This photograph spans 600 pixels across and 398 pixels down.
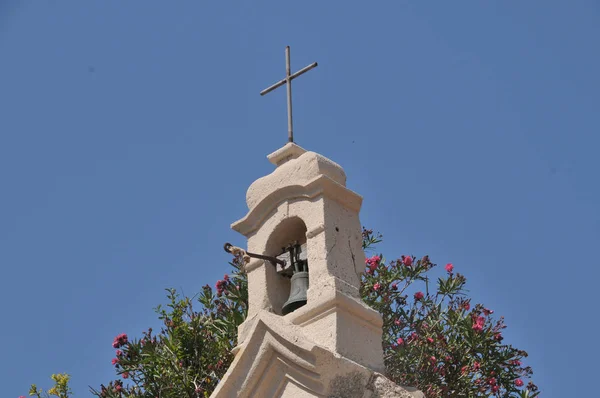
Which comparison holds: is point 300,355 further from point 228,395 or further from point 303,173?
point 303,173

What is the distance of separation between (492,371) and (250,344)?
404 centimetres

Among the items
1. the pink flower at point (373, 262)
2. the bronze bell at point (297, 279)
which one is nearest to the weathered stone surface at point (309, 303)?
the bronze bell at point (297, 279)

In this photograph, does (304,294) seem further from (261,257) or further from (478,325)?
(478,325)

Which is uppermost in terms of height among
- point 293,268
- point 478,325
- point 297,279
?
point 478,325

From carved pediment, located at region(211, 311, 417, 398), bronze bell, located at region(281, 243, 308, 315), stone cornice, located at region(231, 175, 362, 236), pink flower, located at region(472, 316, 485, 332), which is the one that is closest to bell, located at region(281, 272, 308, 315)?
bronze bell, located at region(281, 243, 308, 315)

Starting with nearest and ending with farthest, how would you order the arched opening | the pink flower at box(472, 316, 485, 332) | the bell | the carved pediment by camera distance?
the carved pediment → the bell → the arched opening → the pink flower at box(472, 316, 485, 332)

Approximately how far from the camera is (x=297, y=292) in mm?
8852

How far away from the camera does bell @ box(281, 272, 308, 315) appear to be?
346 inches

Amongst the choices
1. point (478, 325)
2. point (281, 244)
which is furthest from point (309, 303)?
point (478, 325)

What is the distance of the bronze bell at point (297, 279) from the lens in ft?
28.9

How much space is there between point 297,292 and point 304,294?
0.09 m

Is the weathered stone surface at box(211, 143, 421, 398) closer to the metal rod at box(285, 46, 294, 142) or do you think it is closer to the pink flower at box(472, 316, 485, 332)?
the metal rod at box(285, 46, 294, 142)

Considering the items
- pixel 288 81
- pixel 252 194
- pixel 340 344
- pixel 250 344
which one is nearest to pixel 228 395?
pixel 250 344

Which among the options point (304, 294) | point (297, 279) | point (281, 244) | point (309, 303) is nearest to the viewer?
point (309, 303)
